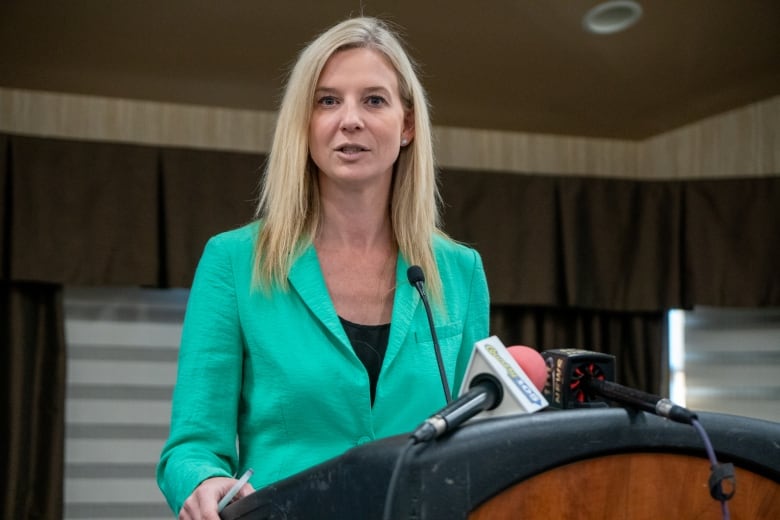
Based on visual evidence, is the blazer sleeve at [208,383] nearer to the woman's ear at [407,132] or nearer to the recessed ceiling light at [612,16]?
the woman's ear at [407,132]

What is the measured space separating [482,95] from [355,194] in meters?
2.95

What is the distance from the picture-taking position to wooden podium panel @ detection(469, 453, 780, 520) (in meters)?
0.85

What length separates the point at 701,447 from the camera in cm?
92

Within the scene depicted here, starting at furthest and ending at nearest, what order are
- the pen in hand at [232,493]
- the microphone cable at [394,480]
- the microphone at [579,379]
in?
the pen in hand at [232,493] < the microphone at [579,379] < the microphone cable at [394,480]

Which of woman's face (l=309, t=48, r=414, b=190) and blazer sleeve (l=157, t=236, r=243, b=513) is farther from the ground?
woman's face (l=309, t=48, r=414, b=190)

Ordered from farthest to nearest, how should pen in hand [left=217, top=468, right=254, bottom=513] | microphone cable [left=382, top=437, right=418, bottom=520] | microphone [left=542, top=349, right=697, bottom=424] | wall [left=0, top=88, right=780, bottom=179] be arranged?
1. wall [left=0, top=88, right=780, bottom=179]
2. pen in hand [left=217, top=468, right=254, bottom=513]
3. microphone [left=542, top=349, right=697, bottom=424]
4. microphone cable [left=382, top=437, right=418, bottom=520]

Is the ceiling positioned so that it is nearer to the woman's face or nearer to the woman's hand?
the woman's face

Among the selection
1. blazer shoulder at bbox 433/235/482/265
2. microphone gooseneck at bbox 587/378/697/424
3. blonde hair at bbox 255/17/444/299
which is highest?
blonde hair at bbox 255/17/444/299

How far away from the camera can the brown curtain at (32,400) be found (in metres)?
4.06

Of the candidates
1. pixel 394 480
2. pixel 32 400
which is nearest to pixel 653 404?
pixel 394 480

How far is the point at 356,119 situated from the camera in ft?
4.64

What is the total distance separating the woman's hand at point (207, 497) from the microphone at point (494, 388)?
330mm

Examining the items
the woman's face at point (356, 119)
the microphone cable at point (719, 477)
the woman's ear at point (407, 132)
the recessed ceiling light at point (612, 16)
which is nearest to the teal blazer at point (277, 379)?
the woman's face at point (356, 119)

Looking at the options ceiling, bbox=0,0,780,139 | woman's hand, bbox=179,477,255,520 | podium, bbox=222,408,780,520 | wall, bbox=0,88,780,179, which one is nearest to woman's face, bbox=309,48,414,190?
woman's hand, bbox=179,477,255,520
